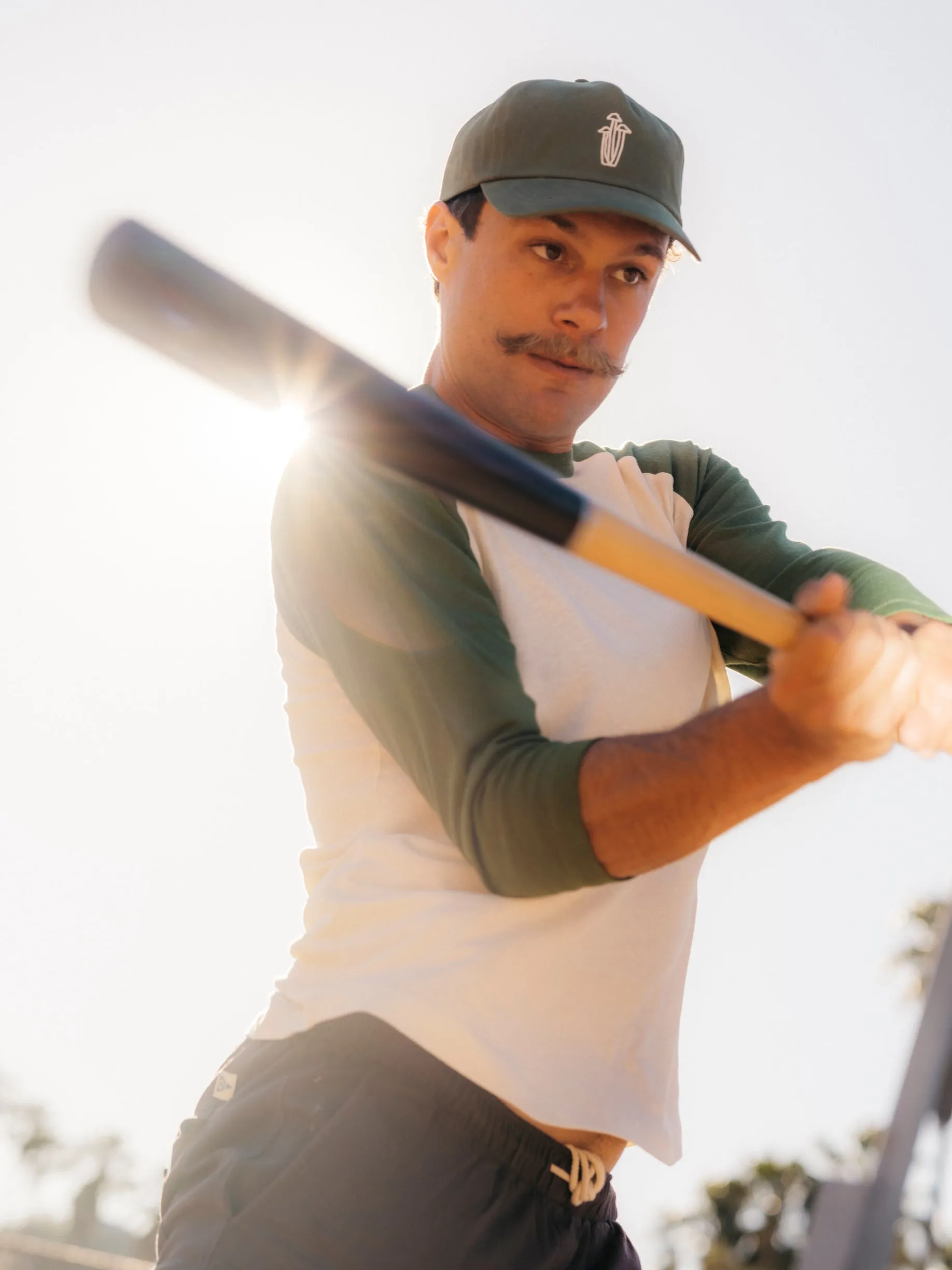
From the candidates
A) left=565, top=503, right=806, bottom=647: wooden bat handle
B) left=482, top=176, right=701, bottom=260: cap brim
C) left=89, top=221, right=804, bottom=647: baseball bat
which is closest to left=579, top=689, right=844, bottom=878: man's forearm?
left=565, top=503, right=806, bottom=647: wooden bat handle

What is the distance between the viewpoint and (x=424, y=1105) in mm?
1965

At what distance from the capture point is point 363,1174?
195cm

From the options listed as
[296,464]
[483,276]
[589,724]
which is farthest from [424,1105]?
[483,276]

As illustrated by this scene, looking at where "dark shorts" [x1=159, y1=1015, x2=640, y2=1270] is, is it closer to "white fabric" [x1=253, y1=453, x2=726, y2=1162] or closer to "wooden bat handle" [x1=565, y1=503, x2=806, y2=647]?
"white fabric" [x1=253, y1=453, x2=726, y2=1162]

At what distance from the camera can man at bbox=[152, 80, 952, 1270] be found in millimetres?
1719

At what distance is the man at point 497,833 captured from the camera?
1.72 m

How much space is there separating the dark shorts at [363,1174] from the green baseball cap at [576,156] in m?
1.36

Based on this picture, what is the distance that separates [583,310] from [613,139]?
30cm

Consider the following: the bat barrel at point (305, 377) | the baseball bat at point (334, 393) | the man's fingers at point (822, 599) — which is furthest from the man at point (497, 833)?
the bat barrel at point (305, 377)

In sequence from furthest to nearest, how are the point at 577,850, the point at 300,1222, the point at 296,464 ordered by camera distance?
the point at 296,464, the point at 300,1222, the point at 577,850

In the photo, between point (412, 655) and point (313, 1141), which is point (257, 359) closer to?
point (412, 655)

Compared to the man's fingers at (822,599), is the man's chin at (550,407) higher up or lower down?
higher up

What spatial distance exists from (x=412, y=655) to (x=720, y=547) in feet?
2.96

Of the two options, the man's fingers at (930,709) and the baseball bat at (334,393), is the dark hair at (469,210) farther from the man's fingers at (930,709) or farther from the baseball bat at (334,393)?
the baseball bat at (334,393)
